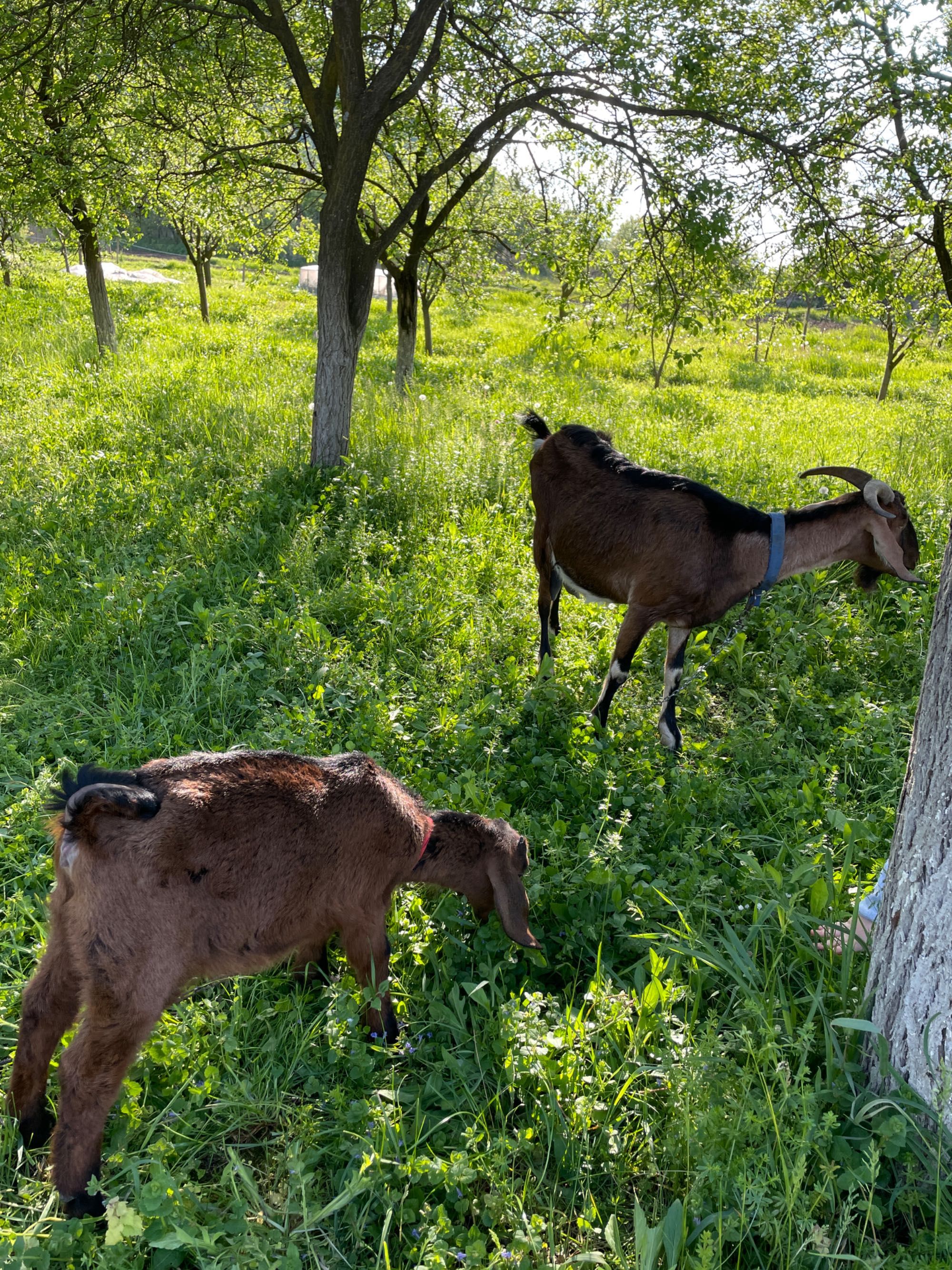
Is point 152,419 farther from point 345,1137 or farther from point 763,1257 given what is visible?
point 763,1257

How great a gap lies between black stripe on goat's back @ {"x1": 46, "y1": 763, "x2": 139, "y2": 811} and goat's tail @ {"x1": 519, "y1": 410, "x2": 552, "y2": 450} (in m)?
4.15

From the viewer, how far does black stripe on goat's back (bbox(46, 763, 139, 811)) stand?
246cm

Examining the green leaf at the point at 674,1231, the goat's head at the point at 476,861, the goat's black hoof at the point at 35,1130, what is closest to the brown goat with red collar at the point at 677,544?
the goat's head at the point at 476,861

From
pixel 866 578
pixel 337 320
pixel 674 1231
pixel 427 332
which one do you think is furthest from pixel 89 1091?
pixel 427 332

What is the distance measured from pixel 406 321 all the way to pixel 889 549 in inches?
316

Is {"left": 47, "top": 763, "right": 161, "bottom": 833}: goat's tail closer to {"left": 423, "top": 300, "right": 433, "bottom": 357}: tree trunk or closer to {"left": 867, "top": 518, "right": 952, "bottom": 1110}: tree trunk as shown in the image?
{"left": 867, "top": 518, "right": 952, "bottom": 1110}: tree trunk

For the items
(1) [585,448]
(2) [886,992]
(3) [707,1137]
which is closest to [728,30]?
(1) [585,448]

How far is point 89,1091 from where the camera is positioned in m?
2.33

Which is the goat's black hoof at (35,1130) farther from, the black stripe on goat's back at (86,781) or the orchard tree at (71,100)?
the orchard tree at (71,100)

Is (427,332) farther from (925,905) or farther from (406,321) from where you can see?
(925,905)

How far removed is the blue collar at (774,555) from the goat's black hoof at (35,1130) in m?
4.19

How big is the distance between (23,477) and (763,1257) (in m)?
7.74

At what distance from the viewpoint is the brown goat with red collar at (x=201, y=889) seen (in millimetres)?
2346

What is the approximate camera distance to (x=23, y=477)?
24.2ft
